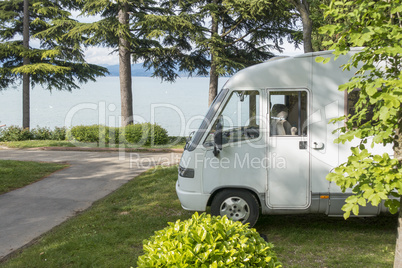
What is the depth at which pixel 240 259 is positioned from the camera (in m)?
2.92

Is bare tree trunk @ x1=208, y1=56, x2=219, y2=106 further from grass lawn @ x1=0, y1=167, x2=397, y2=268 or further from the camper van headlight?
the camper van headlight

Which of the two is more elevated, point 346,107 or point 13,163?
point 346,107

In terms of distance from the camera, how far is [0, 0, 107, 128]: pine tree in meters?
24.6

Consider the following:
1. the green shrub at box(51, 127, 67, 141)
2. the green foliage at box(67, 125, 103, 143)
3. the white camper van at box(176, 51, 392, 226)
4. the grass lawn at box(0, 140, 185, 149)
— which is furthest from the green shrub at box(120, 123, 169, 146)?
the white camper van at box(176, 51, 392, 226)

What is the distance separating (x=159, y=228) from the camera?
7227 millimetres

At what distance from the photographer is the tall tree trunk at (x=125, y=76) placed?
861 inches

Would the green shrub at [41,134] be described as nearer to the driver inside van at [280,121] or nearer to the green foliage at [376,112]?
the driver inside van at [280,121]

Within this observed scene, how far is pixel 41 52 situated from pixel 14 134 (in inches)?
216

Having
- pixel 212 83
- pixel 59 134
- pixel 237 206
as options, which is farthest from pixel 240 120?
pixel 59 134

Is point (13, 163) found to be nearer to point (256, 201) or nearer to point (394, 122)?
point (256, 201)

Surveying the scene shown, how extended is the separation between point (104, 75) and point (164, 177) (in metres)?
18.1

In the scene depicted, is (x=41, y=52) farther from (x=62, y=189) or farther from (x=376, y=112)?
(x=376, y=112)

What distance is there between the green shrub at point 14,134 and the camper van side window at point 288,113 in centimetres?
2022

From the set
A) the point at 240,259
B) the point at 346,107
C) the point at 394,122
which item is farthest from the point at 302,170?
the point at 240,259
